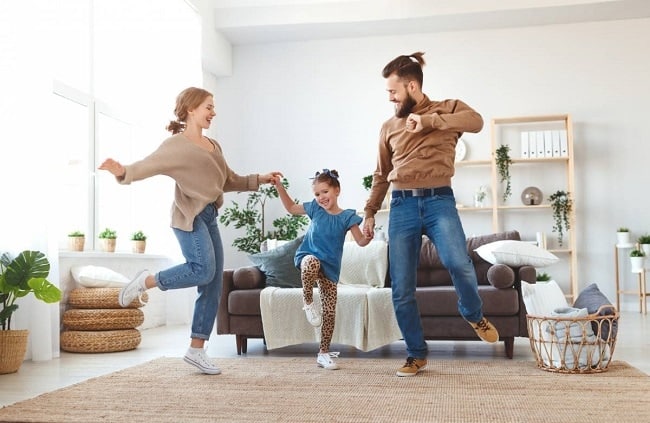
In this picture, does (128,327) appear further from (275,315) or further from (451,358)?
(451,358)

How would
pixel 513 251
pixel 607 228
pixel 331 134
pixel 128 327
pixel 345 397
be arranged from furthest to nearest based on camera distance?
1. pixel 331 134
2. pixel 607 228
3. pixel 128 327
4. pixel 513 251
5. pixel 345 397

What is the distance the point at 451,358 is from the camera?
13.4ft

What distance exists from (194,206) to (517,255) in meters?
1.90

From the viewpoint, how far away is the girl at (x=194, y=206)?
10.9 feet

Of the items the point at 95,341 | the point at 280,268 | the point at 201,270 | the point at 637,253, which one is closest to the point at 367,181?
the point at 637,253

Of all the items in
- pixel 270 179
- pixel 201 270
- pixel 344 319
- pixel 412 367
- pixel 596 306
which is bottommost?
pixel 412 367

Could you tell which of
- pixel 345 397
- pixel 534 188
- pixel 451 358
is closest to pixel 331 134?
pixel 534 188

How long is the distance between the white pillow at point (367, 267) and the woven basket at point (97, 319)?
1.45 metres

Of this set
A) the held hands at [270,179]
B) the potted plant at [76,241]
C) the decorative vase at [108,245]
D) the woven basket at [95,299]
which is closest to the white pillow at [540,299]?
the held hands at [270,179]

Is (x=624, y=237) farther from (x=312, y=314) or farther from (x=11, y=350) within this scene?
(x=11, y=350)

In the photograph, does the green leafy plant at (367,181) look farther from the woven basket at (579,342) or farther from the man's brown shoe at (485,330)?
the man's brown shoe at (485,330)

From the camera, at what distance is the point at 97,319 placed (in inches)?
189

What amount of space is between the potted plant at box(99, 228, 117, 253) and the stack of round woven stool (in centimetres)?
87

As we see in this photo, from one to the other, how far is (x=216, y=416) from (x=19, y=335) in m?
1.82
